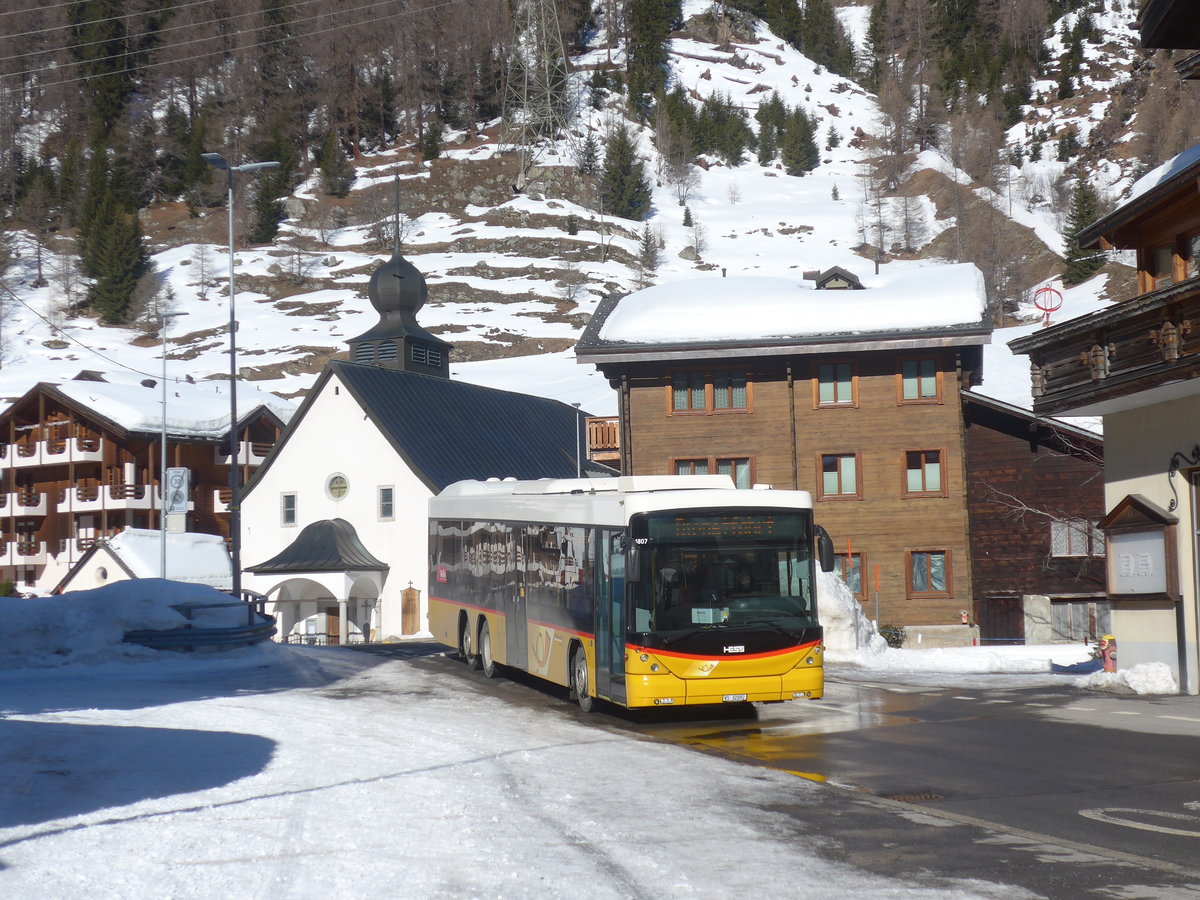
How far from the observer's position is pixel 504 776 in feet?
37.0

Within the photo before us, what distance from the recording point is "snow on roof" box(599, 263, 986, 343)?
129ft

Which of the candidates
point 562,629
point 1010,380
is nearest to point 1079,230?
point 1010,380

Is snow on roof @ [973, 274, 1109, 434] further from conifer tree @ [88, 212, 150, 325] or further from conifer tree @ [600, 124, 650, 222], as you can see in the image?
conifer tree @ [88, 212, 150, 325]

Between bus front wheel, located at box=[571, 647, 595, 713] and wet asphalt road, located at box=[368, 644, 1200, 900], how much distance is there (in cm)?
19

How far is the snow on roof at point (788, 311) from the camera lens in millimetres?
39469

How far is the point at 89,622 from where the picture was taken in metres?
22.1

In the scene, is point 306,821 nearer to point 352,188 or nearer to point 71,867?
point 71,867

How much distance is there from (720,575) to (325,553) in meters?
37.7

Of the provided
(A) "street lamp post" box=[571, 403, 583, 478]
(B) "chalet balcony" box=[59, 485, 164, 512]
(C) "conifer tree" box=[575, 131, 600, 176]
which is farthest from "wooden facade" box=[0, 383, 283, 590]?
(C) "conifer tree" box=[575, 131, 600, 176]

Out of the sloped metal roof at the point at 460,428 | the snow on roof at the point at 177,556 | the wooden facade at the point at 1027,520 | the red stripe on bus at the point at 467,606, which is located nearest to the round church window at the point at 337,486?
the sloped metal roof at the point at 460,428

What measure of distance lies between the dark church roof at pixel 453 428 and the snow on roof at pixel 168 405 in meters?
16.2

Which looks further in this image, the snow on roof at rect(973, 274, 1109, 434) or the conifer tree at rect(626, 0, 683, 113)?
the conifer tree at rect(626, 0, 683, 113)

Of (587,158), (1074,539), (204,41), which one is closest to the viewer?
(1074,539)

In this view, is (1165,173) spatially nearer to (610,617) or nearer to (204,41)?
(610,617)
